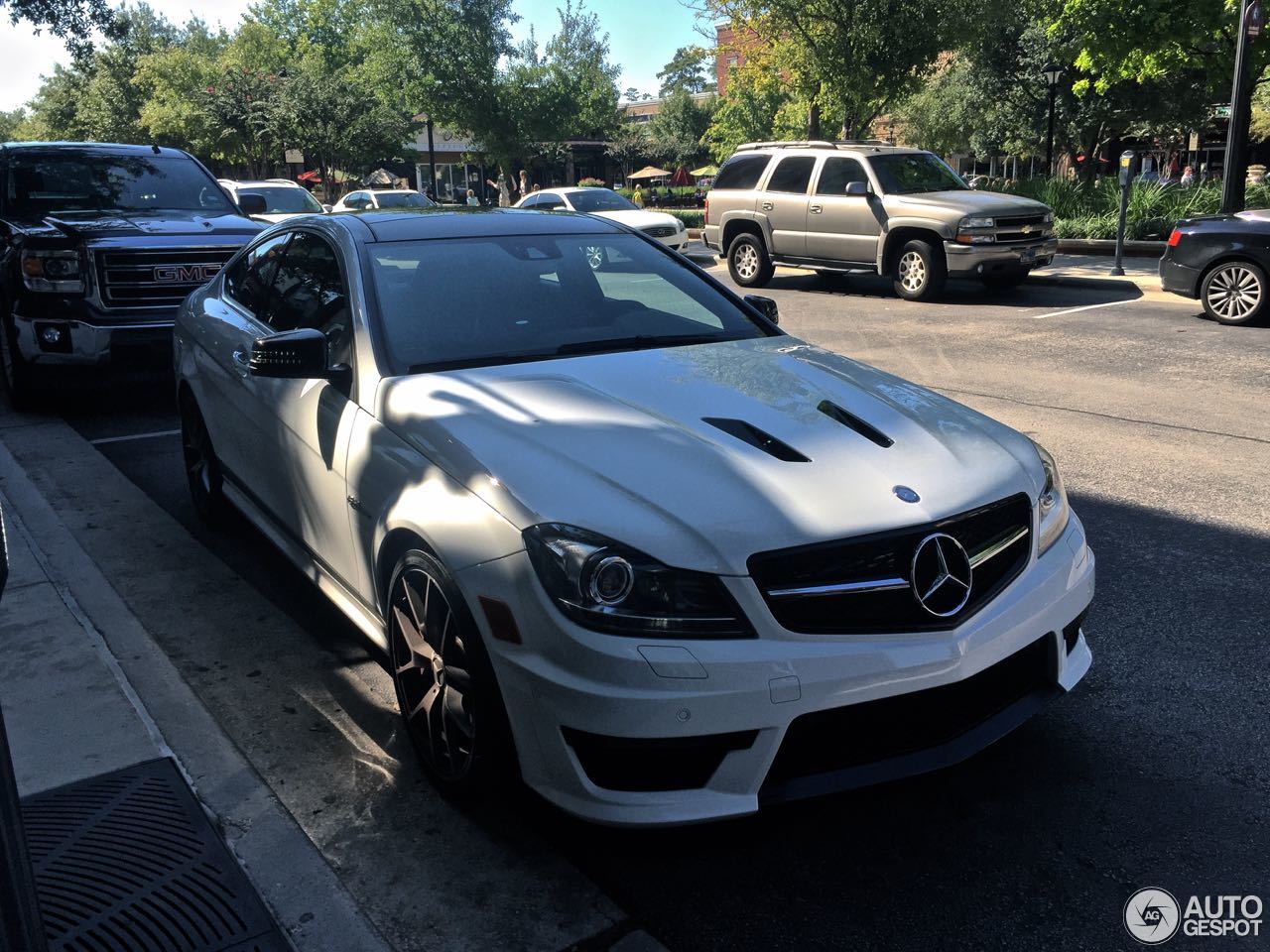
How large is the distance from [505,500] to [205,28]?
102 m

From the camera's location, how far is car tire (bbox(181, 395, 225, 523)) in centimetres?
541

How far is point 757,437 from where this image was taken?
3.11m

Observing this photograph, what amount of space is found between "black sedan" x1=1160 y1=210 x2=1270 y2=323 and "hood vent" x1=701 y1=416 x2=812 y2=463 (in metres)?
10.1

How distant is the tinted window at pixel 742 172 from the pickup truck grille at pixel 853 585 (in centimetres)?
1500

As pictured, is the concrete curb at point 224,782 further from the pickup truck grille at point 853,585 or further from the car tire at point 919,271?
the car tire at point 919,271

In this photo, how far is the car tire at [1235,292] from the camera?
37.0 feet

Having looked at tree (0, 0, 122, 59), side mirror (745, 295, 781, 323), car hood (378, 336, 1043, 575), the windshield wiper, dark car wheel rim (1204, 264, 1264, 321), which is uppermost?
tree (0, 0, 122, 59)

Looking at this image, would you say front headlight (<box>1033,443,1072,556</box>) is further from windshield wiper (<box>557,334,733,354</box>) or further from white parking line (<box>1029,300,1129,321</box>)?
white parking line (<box>1029,300,1129,321</box>)

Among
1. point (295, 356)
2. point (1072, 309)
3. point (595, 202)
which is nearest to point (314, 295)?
point (295, 356)

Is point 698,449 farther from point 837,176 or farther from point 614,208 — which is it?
point 614,208

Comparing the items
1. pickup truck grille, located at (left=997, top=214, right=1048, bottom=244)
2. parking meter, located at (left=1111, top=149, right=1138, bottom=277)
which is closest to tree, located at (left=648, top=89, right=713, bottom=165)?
parking meter, located at (left=1111, top=149, right=1138, bottom=277)

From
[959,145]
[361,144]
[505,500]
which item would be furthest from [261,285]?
[959,145]

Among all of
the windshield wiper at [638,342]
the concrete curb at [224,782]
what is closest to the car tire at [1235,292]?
the windshield wiper at [638,342]

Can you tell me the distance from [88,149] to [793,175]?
396 inches
